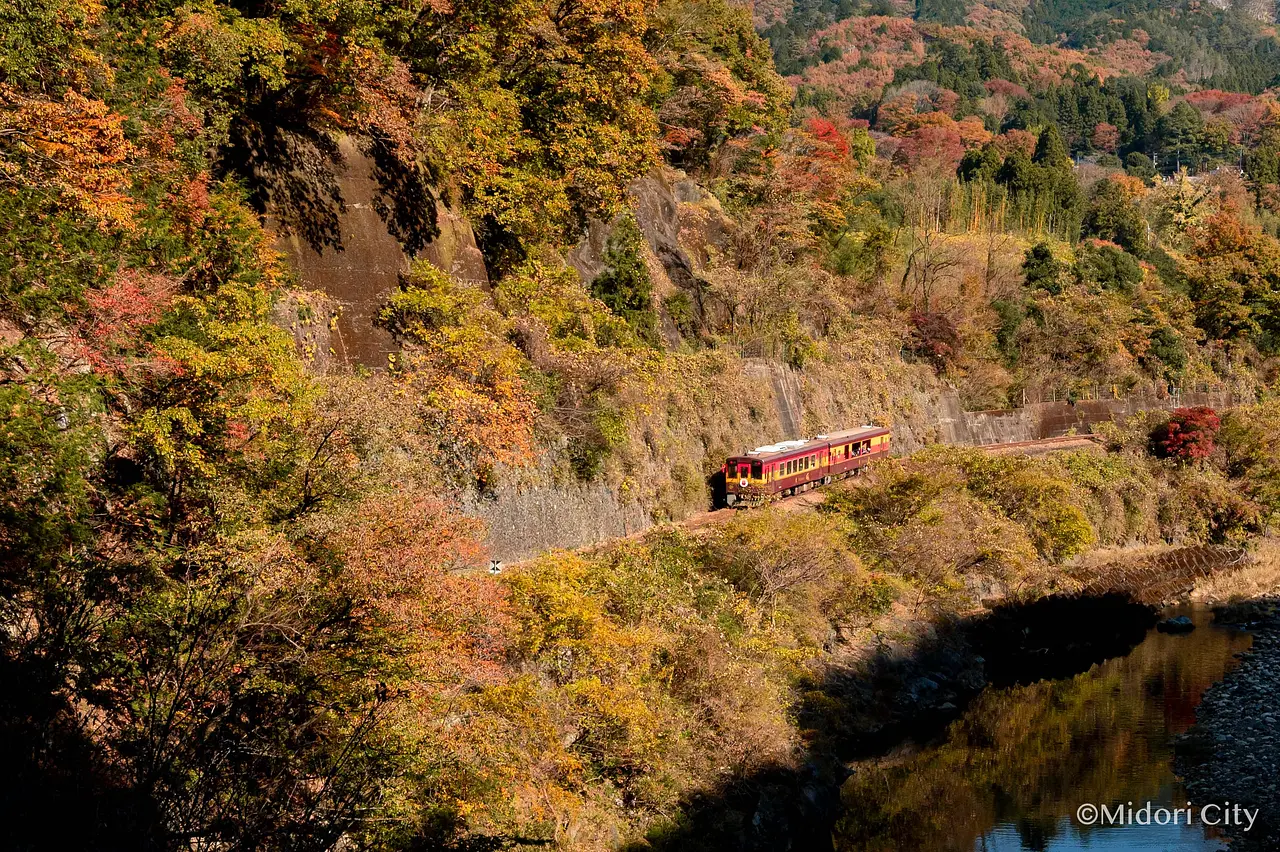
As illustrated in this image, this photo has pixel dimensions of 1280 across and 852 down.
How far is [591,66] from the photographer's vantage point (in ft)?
92.0

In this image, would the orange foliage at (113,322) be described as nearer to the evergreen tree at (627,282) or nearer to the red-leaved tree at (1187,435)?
the evergreen tree at (627,282)

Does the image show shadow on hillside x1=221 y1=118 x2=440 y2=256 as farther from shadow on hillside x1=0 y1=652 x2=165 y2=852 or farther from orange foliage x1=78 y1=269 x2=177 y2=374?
shadow on hillside x1=0 y1=652 x2=165 y2=852

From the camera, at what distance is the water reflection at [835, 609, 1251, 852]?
20.4 meters

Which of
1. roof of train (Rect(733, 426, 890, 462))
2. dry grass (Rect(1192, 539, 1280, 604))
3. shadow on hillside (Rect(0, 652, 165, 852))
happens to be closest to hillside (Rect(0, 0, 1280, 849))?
shadow on hillside (Rect(0, 652, 165, 852))

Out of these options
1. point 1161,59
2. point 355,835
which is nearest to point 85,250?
point 355,835

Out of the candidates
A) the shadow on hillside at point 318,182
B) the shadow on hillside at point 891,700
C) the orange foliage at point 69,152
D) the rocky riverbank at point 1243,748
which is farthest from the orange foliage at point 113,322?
the rocky riverbank at point 1243,748

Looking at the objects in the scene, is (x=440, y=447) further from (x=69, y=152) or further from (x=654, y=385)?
(x=654, y=385)

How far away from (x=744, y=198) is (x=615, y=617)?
29523mm

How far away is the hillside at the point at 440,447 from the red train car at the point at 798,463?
1.12 meters

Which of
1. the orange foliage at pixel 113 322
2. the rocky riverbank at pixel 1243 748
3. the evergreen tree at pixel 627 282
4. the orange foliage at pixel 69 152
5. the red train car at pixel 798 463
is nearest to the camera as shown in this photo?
the orange foliage at pixel 113 322

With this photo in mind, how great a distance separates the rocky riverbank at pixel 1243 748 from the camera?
2130 cm

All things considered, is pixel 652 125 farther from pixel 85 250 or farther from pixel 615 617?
pixel 85 250

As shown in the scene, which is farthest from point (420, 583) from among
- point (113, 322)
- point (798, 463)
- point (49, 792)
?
point (798, 463)

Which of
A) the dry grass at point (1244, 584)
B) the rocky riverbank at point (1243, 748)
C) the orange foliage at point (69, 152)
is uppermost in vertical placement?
the orange foliage at point (69, 152)
